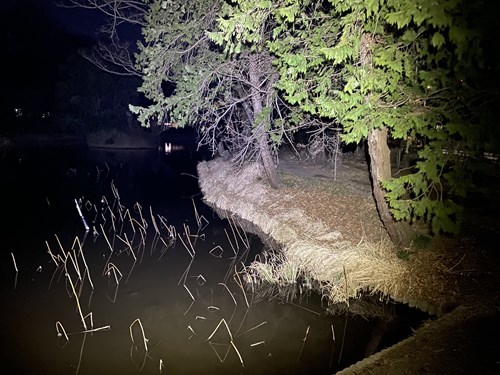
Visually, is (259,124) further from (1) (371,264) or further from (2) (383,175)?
(1) (371,264)

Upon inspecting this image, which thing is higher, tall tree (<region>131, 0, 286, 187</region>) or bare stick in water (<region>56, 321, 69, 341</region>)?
tall tree (<region>131, 0, 286, 187</region>)

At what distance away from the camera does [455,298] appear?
6.74m

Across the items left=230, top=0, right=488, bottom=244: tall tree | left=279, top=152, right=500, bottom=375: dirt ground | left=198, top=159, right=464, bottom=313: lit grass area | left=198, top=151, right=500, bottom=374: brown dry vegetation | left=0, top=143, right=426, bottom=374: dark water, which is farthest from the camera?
left=198, top=159, right=464, bottom=313: lit grass area

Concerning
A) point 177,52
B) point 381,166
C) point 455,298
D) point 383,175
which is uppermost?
point 177,52

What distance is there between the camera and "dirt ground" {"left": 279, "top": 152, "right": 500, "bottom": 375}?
15.9ft

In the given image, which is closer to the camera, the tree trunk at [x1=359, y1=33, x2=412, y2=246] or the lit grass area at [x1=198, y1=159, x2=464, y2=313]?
the tree trunk at [x1=359, y1=33, x2=412, y2=246]

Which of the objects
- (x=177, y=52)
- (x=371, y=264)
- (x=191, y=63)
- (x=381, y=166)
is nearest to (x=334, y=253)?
(x=371, y=264)

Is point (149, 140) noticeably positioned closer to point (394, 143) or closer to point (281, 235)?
point (394, 143)

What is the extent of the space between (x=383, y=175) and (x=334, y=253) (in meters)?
2.42

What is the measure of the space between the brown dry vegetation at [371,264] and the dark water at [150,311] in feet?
3.02

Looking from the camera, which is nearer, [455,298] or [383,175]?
[455,298]

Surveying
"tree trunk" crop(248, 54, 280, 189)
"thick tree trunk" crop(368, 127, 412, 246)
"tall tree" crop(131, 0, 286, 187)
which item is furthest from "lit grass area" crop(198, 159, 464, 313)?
"tall tree" crop(131, 0, 286, 187)

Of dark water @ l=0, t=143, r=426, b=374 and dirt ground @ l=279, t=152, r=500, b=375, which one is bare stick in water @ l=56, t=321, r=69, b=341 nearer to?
dark water @ l=0, t=143, r=426, b=374

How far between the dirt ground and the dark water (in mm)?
1442
